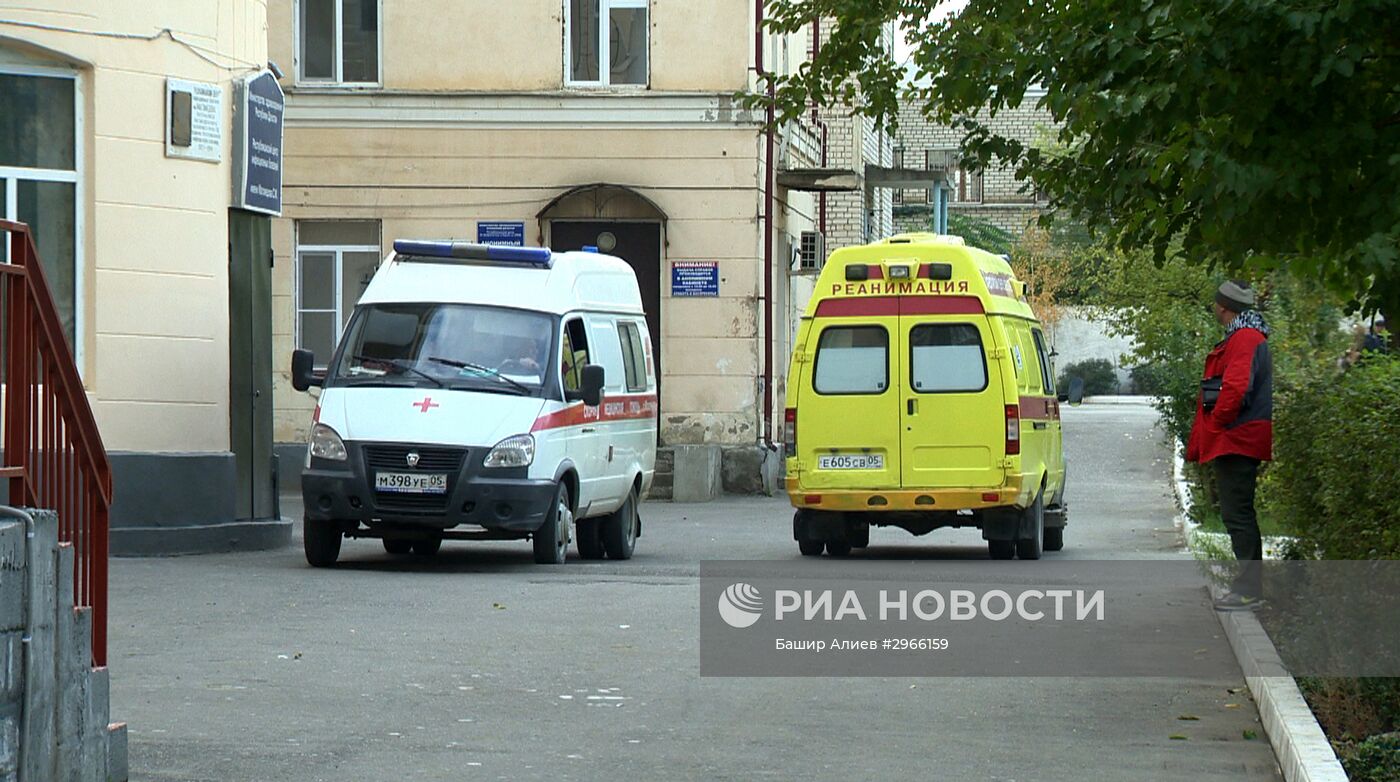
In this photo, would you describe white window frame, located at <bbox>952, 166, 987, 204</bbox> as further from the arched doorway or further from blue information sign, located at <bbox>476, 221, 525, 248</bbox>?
blue information sign, located at <bbox>476, 221, 525, 248</bbox>

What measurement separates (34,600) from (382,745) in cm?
202

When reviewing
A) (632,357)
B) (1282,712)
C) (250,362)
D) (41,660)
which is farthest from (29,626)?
(632,357)

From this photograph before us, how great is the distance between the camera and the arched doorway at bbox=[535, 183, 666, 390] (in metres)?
26.8

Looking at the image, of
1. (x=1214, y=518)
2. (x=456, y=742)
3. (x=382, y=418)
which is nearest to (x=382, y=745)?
(x=456, y=742)

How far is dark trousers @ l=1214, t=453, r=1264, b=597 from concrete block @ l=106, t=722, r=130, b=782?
264 inches

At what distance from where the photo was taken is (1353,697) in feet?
26.9

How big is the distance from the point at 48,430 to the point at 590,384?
368 inches

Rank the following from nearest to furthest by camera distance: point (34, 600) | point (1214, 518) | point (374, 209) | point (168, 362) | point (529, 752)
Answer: point (34, 600), point (529, 752), point (168, 362), point (1214, 518), point (374, 209)

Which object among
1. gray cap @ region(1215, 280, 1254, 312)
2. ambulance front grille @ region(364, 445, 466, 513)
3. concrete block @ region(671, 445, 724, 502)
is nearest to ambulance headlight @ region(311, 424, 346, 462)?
ambulance front grille @ region(364, 445, 466, 513)

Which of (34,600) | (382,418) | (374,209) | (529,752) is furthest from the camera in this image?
(374,209)

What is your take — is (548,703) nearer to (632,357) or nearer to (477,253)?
(477,253)

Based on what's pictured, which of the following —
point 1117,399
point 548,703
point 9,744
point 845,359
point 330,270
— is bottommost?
point 548,703

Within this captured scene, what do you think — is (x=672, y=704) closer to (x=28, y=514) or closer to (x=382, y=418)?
(x=28, y=514)

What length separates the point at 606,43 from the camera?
27.0m
